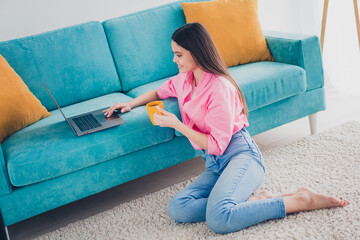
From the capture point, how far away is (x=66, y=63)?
2.47 m

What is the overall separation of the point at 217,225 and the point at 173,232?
23 cm

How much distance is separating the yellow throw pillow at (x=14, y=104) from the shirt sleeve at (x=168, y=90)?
66 cm

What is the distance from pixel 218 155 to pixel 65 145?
0.71m

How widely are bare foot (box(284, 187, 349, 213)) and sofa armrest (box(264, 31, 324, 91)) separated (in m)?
0.93

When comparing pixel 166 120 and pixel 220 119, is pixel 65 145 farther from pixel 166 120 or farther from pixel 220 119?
pixel 220 119

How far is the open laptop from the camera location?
197 centimetres

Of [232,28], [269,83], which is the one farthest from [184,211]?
[232,28]

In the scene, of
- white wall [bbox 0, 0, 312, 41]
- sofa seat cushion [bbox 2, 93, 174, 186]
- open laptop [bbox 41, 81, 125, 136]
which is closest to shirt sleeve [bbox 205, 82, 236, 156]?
sofa seat cushion [bbox 2, 93, 174, 186]

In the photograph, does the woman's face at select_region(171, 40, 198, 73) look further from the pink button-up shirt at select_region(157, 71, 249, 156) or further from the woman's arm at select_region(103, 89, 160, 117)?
the woman's arm at select_region(103, 89, 160, 117)

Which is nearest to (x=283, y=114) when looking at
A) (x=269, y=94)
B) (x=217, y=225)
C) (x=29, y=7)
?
(x=269, y=94)

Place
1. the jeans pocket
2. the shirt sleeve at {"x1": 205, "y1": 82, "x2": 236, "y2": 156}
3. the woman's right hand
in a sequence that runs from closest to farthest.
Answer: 1. the shirt sleeve at {"x1": 205, "y1": 82, "x2": 236, "y2": 156}
2. the jeans pocket
3. the woman's right hand

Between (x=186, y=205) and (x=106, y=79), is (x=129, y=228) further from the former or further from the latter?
(x=106, y=79)

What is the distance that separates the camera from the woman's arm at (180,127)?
5.93 ft

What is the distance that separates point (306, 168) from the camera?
2.14 m
